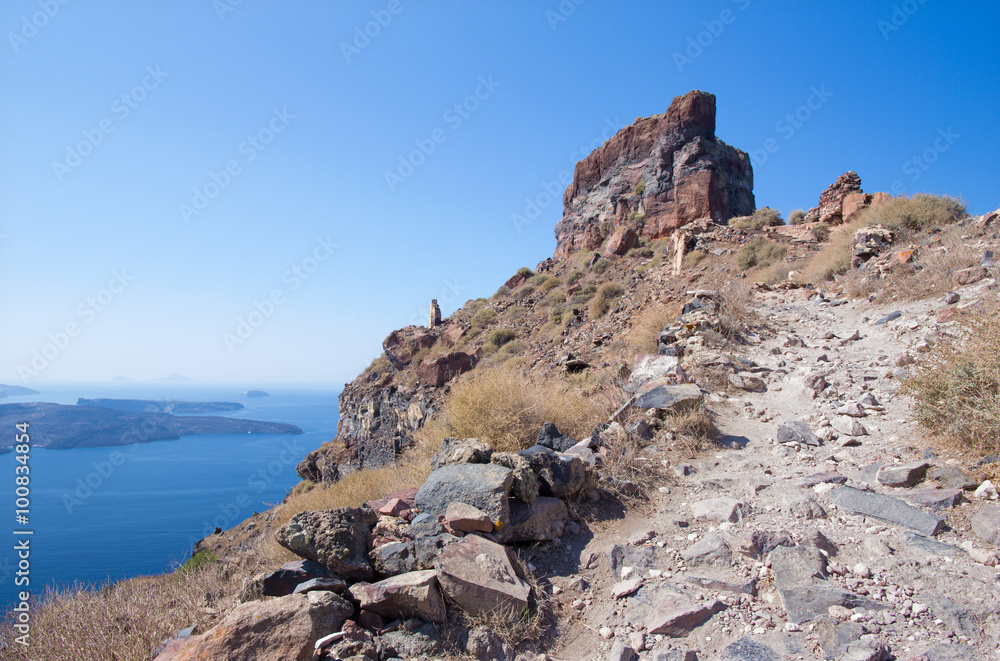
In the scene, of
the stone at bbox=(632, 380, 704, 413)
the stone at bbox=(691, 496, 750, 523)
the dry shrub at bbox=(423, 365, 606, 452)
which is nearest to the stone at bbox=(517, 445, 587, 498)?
the stone at bbox=(691, 496, 750, 523)

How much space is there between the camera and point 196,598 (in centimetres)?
298

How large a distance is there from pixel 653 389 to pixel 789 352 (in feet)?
9.37

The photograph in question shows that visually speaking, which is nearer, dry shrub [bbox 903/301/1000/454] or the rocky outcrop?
dry shrub [bbox 903/301/1000/454]

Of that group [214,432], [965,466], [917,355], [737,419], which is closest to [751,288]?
[917,355]

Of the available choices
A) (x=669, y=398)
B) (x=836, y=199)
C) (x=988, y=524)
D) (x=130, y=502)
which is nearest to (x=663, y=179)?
(x=836, y=199)

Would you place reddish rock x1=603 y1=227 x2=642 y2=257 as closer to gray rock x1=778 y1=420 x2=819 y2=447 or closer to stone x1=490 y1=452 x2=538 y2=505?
gray rock x1=778 y1=420 x2=819 y2=447

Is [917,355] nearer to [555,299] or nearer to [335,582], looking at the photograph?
[335,582]

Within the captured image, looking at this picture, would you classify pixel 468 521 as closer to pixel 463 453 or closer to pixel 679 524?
pixel 463 453

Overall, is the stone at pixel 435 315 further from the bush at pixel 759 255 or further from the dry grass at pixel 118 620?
the dry grass at pixel 118 620

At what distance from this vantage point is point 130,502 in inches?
1071

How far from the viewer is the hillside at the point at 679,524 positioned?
220 centimetres

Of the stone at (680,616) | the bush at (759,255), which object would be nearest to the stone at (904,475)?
the stone at (680,616)

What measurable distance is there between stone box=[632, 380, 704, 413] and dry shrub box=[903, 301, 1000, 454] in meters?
1.80

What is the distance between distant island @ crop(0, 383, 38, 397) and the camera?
179 feet
